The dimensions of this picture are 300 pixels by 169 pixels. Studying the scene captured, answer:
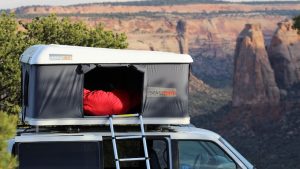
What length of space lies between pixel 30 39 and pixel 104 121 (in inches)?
1045

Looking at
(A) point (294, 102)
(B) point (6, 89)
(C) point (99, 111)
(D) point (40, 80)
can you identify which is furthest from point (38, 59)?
(A) point (294, 102)

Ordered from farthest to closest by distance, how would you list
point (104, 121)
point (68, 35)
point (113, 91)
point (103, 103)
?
point (68, 35) → point (113, 91) → point (103, 103) → point (104, 121)

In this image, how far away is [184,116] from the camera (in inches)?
435

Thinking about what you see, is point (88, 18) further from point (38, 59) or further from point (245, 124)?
point (38, 59)

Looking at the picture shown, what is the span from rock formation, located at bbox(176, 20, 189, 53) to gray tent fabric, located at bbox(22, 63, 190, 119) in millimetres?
172002

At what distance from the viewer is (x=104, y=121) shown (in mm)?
10672

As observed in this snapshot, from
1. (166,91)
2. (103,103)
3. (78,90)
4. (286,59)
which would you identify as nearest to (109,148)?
(103,103)

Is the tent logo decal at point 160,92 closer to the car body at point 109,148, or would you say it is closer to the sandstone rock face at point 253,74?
the car body at point 109,148

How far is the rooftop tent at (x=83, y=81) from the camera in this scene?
34.9 ft

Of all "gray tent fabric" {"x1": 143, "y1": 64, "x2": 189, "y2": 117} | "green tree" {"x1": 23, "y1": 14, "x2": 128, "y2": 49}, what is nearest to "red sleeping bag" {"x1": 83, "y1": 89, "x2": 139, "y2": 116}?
"gray tent fabric" {"x1": 143, "y1": 64, "x2": 189, "y2": 117}

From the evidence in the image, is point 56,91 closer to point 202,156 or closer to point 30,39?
point 202,156

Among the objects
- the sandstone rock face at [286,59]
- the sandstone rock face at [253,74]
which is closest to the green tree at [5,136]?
the sandstone rock face at [286,59]

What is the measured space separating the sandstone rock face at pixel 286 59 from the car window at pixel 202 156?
110648 millimetres

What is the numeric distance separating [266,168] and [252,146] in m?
22.7
